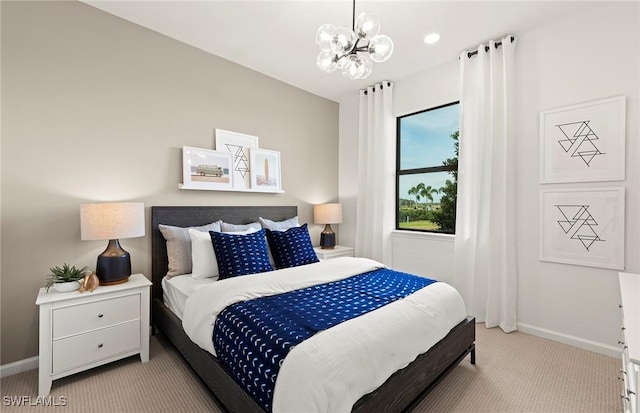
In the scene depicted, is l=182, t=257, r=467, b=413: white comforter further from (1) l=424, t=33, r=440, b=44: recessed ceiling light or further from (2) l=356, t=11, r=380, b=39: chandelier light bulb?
(1) l=424, t=33, r=440, b=44: recessed ceiling light

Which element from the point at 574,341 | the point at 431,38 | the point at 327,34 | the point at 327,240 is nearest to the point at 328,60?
the point at 327,34

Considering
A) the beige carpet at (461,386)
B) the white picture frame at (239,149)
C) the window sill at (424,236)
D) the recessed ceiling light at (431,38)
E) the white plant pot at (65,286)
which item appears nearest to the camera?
the beige carpet at (461,386)

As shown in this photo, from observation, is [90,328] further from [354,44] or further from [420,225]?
[420,225]

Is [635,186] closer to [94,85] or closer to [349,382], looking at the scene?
[349,382]

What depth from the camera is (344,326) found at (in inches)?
57.3

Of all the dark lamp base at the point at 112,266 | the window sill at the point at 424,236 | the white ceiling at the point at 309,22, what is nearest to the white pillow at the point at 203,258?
the dark lamp base at the point at 112,266

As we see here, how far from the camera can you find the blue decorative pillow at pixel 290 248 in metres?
2.80

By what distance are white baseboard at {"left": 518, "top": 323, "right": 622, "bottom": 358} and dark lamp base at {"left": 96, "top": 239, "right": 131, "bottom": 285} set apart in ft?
11.8

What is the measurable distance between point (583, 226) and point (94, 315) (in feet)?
12.9

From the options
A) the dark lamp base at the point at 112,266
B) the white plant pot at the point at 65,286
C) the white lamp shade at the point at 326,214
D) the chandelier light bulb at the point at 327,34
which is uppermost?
the chandelier light bulb at the point at 327,34

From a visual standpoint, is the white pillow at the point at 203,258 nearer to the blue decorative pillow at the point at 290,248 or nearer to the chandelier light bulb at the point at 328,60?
the blue decorative pillow at the point at 290,248

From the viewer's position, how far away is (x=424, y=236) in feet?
11.8

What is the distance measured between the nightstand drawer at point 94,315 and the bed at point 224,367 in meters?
0.30

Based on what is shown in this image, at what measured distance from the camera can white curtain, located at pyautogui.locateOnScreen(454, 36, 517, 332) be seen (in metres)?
2.81
